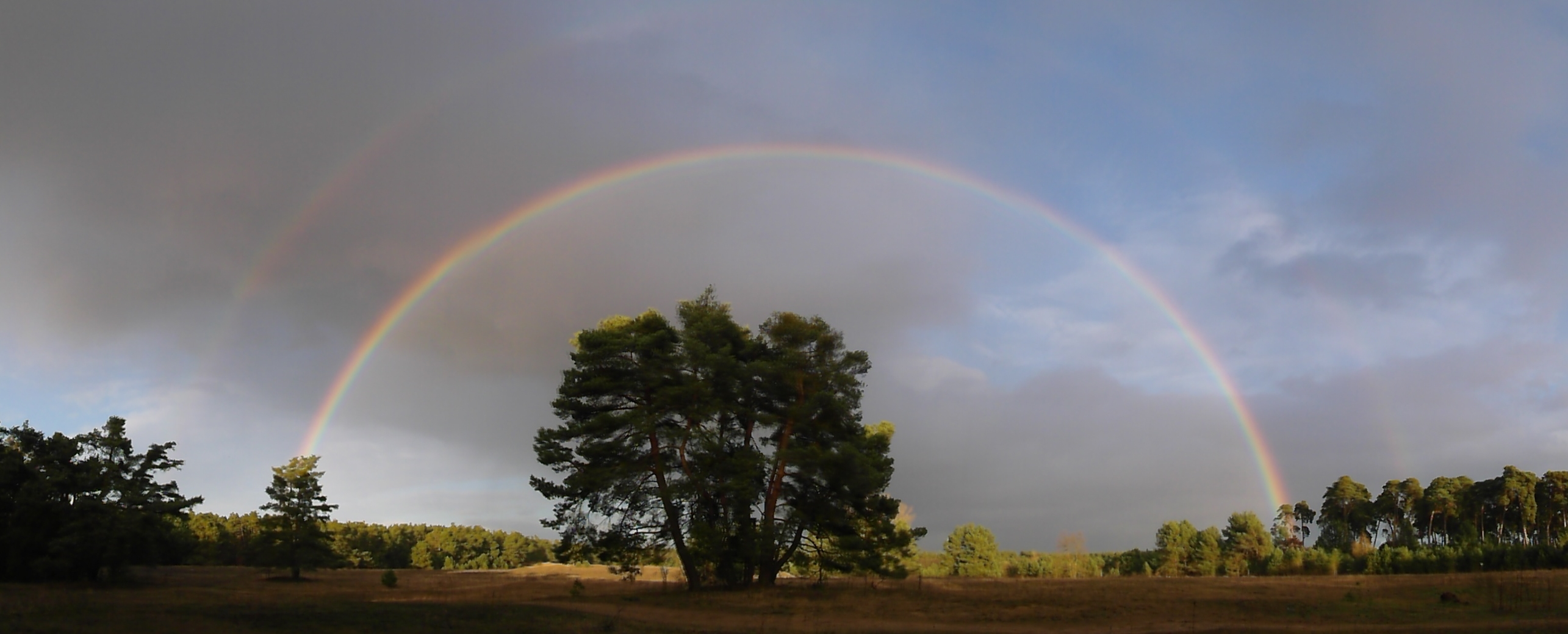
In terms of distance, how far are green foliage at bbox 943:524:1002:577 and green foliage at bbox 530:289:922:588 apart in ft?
219

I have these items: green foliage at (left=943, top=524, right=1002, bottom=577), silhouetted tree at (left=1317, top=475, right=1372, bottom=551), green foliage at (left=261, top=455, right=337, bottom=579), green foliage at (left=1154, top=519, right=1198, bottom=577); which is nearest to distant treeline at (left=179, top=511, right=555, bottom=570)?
green foliage at (left=261, top=455, right=337, bottom=579)

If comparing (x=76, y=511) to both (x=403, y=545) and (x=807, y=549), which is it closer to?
(x=807, y=549)

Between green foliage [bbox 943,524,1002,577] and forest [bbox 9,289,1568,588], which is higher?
forest [bbox 9,289,1568,588]

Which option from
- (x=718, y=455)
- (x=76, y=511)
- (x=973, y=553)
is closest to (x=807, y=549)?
(x=718, y=455)

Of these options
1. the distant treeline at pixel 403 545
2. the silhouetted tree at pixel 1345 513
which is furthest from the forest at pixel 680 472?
the silhouetted tree at pixel 1345 513

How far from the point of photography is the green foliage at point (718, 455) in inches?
1543

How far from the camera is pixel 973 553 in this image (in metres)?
105

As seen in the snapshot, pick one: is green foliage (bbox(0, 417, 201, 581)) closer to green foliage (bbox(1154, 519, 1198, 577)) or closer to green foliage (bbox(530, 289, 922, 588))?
green foliage (bbox(530, 289, 922, 588))

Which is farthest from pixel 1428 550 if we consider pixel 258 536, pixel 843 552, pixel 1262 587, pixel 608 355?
pixel 258 536

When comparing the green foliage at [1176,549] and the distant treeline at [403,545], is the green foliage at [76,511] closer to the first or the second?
the distant treeline at [403,545]

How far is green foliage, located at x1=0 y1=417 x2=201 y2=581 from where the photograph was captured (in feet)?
142

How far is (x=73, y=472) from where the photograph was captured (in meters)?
45.6

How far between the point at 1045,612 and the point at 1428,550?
53080 mm

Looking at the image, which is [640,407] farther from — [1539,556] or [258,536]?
[1539,556]
